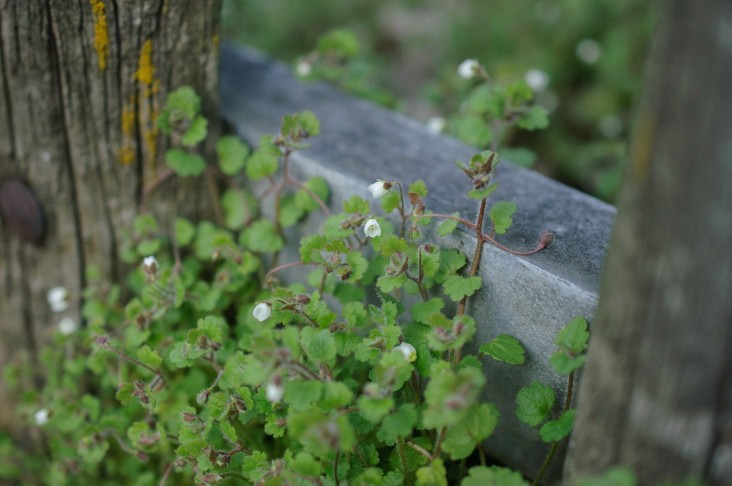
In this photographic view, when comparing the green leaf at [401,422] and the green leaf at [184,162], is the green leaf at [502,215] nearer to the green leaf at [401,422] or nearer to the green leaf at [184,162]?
the green leaf at [401,422]

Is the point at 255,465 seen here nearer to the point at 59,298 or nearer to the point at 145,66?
the point at 59,298

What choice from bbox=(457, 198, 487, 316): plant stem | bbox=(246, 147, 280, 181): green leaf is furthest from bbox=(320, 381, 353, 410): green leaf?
bbox=(246, 147, 280, 181): green leaf

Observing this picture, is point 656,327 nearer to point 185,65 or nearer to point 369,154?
point 369,154

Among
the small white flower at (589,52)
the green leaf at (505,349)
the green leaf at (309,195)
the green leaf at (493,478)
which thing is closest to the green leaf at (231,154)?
the green leaf at (309,195)

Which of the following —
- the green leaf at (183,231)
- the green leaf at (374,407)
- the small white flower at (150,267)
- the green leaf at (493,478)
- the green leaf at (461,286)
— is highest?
the green leaf at (461,286)

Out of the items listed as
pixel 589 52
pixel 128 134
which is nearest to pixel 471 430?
pixel 128 134

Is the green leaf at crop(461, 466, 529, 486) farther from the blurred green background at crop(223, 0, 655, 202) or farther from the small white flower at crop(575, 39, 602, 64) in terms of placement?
the small white flower at crop(575, 39, 602, 64)
